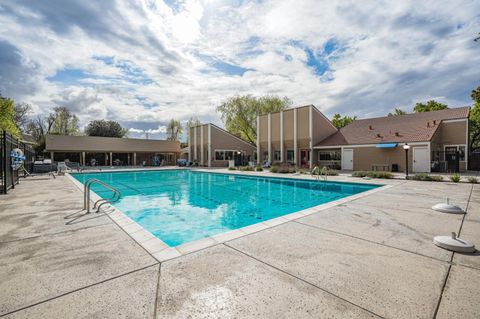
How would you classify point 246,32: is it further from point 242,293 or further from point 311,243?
point 242,293

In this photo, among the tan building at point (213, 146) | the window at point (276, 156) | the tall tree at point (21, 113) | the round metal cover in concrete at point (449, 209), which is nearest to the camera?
the round metal cover in concrete at point (449, 209)

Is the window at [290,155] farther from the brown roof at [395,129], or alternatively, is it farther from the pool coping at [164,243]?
the pool coping at [164,243]

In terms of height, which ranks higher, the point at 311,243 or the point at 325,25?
the point at 325,25

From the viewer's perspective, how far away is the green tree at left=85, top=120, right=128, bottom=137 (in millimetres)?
42250

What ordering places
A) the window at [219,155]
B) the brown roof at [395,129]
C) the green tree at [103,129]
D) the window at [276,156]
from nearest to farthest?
the brown roof at [395,129] < the window at [276,156] < the window at [219,155] < the green tree at [103,129]

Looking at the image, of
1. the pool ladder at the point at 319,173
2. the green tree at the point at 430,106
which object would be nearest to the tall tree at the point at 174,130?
the pool ladder at the point at 319,173

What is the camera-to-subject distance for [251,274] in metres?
2.77

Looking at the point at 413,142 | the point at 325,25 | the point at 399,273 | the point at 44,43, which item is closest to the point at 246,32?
the point at 325,25

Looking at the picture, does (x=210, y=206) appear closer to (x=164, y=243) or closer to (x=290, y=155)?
(x=164, y=243)

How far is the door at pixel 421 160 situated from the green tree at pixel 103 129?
47.1m

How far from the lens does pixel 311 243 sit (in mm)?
3779

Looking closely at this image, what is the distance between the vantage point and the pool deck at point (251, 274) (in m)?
2.12

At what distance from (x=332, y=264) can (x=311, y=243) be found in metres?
0.77

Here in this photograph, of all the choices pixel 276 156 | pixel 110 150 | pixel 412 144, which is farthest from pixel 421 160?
pixel 110 150
